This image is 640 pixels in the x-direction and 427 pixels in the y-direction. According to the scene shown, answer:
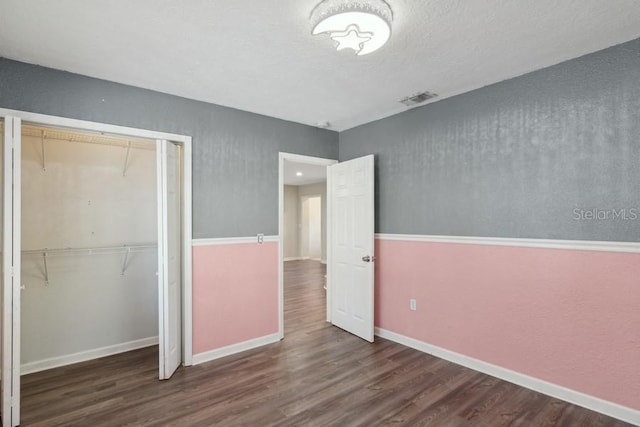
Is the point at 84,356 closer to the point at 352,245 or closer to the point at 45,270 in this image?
the point at 45,270

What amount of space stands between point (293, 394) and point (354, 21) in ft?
8.86

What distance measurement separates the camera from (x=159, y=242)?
2.73 m

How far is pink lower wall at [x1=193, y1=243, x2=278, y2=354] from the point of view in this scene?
312cm

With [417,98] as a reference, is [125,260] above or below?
below

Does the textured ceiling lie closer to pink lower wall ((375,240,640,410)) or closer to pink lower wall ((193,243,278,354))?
pink lower wall ((375,240,640,410))

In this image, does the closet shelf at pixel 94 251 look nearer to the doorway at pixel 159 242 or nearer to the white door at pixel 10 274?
the doorway at pixel 159 242

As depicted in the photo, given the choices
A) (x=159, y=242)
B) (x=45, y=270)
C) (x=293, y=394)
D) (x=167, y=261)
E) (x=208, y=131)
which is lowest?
(x=293, y=394)

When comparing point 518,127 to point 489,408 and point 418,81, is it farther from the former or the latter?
point 489,408

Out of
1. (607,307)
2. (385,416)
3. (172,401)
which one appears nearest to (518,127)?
(607,307)

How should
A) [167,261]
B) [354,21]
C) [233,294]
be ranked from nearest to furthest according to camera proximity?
[354,21]
[167,261]
[233,294]

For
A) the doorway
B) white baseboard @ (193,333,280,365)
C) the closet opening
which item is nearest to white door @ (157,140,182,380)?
the doorway

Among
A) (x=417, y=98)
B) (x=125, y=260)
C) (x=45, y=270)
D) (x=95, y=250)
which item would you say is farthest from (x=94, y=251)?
(x=417, y=98)

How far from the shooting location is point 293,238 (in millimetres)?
10352

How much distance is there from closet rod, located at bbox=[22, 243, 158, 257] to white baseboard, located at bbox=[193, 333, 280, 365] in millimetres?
1353
